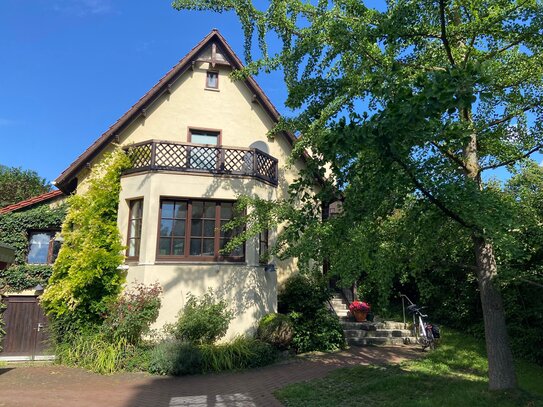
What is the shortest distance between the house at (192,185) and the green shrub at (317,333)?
3.56 ft

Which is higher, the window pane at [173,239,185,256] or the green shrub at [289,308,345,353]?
the window pane at [173,239,185,256]

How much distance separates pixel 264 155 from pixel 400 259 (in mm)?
7190

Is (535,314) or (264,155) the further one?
(264,155)

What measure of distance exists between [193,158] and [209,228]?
220 centimetres

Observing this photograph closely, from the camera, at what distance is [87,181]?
1287 cm

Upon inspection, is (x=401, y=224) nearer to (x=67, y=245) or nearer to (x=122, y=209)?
(x=122, y=209)

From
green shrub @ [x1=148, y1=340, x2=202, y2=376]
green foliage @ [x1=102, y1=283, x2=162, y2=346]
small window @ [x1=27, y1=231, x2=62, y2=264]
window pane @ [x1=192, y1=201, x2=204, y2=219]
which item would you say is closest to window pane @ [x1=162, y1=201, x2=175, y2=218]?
window pane @ [x1=192, y1=201, x2=204, y2=219]

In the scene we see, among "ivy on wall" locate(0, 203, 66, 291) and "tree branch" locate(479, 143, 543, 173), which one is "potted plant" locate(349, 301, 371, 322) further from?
"ivy on wall" locate(0, 203, 66, 291)

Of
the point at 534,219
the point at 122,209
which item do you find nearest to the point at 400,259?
the point at 534,219

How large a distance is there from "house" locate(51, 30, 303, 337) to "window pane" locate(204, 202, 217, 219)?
3cm

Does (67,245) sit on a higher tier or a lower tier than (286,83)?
lower

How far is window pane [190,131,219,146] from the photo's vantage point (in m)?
14.3

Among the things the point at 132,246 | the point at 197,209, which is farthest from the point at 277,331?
the point at 132,246

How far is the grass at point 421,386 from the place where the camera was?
20.8 feet
